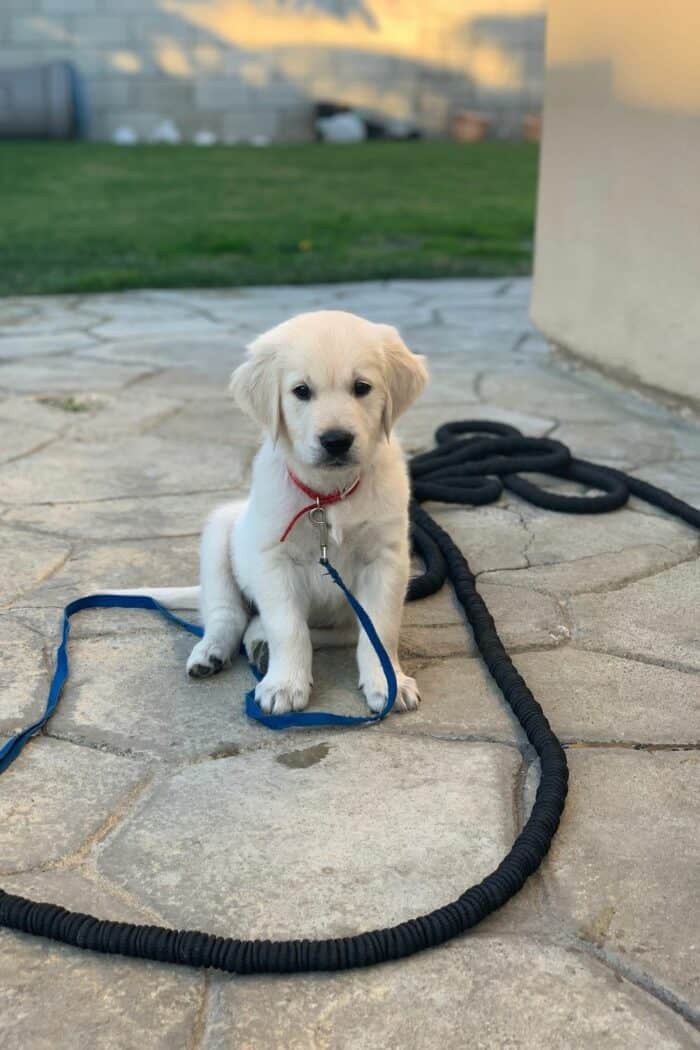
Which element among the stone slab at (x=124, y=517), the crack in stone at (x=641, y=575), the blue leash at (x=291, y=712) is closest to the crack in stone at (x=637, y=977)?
the blue leash at (x=291, y=712)

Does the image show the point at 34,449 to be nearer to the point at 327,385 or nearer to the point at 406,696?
the point at 327,385

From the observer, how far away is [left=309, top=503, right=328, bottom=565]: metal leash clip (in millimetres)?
2889

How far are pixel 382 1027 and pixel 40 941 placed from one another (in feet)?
1.99

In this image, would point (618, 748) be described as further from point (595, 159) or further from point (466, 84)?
point (466, 84)


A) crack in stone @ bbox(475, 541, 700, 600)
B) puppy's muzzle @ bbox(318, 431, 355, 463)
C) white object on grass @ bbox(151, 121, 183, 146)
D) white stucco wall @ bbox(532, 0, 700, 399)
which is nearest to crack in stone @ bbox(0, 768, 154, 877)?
puppy's muzzle @ bbox(318, 431, 355, 463)

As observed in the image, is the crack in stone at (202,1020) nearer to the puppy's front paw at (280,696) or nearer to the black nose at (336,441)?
the puppy's front paw at (280,696)

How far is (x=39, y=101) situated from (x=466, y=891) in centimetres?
1661

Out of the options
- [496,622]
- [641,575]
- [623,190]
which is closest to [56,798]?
[496,622]

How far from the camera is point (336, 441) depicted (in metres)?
2.72

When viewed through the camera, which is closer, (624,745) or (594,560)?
(624,745)

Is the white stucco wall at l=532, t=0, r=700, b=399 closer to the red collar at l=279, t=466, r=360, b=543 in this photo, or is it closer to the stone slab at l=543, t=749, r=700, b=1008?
the red collar at l=279, t=466, r=360, b=543

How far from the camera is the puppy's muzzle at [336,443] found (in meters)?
2.71

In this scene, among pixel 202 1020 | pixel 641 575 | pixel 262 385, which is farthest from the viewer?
pixel 641 575

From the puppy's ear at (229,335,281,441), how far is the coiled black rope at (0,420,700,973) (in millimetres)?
789
